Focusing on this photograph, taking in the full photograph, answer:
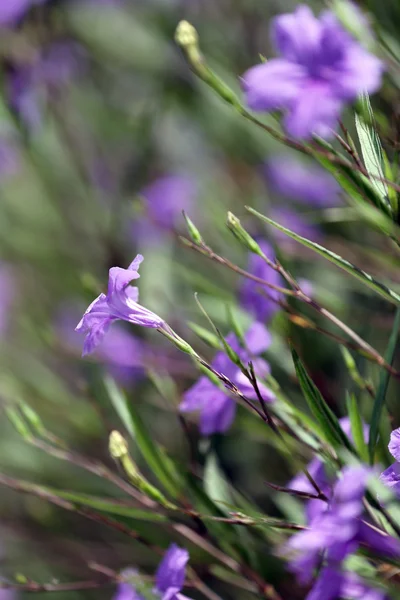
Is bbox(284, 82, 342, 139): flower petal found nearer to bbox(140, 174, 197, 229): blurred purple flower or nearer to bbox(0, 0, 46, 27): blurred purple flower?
bbox(0, 0, 46, 27): blurred purple flower

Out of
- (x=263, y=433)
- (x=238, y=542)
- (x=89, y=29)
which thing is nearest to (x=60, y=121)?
(x=89, y=29)

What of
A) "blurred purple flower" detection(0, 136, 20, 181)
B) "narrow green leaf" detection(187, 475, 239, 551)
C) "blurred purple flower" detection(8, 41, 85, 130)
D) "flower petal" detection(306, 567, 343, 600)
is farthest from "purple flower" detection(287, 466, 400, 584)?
"blurred purple flower" detection(0, 136, 20, 181)

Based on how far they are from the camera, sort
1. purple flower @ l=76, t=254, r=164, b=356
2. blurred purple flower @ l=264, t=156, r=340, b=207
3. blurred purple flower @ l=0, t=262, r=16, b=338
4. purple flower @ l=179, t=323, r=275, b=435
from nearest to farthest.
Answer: purple flower @ l=76, t=254, r=164, b=356
purple flower @ l=179, t=323, r=275, b=435
blurred purple flower @ l=264, t=156, r=340, b=207
blurred purple flower @ l=0, t=262, r=16, b=338

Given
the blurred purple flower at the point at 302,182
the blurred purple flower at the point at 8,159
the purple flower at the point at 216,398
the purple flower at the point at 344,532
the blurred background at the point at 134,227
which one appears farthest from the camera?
the blurred purple flower at the point at 8,159

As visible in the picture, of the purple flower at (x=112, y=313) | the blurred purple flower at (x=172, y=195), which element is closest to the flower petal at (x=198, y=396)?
the purple flower at (x=112, y=313)

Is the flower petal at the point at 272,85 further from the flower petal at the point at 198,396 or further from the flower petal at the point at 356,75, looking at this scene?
the flower petal at the point at 198,396

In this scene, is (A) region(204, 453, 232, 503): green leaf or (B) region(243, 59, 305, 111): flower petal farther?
(A) region(204, 453, 232, 503): green leaf

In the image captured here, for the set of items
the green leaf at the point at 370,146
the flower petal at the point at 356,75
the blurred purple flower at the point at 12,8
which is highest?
the blurred purple flower at the point at 12,8
